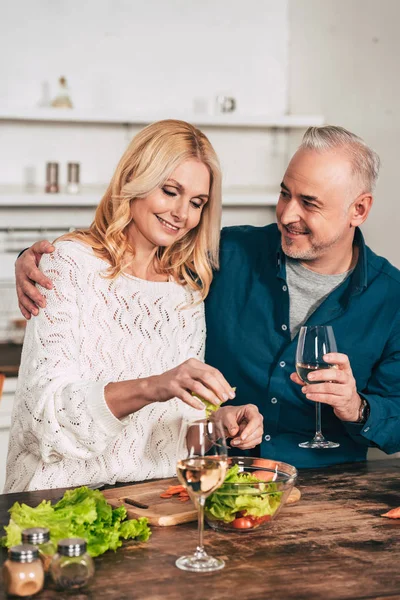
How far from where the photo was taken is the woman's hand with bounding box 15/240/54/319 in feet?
7.09

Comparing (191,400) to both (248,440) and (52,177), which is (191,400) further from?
(52,177)

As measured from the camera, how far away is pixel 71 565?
131 centimetres

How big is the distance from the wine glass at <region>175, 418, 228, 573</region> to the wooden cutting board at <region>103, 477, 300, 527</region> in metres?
0.22

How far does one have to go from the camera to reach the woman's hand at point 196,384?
1.73 metres

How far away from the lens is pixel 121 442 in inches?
88.0

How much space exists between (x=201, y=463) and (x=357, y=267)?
4.23 feet

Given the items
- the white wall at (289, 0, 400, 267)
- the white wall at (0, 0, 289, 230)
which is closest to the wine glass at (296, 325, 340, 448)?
the white wall at (289, 0, 400, 267)

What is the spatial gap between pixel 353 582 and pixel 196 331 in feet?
3.91

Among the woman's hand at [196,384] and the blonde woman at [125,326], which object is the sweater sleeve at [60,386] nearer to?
the blonde woman at [125,326]

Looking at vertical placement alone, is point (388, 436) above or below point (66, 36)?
below

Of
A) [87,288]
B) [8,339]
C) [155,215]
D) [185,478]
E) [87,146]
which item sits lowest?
[8,339]

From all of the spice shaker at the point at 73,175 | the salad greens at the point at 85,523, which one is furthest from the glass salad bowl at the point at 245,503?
the spice shaker at the point at 73,175

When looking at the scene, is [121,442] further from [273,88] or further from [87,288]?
[273,88]

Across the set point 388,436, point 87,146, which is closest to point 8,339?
point 87,146
